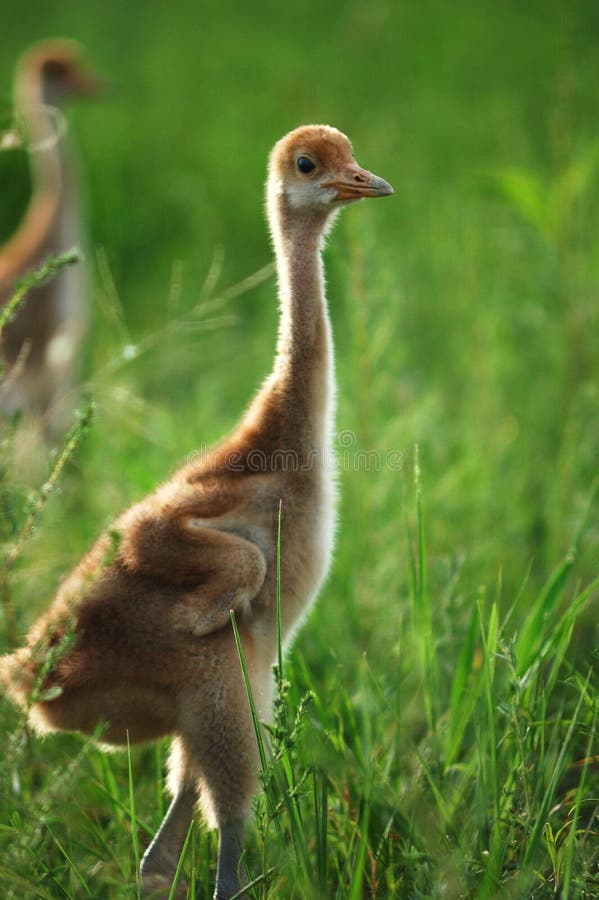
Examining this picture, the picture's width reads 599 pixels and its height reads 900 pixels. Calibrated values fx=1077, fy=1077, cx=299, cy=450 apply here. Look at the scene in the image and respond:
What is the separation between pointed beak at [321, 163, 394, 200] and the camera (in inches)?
94.7

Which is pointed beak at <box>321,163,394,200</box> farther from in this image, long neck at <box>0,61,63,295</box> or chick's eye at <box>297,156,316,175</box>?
long neck at <box>0,61,63,295</box>

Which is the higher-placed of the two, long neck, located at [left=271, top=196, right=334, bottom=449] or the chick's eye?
the chick's eye

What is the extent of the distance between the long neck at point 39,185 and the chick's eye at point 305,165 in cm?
217

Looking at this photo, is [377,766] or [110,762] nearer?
[377,766]

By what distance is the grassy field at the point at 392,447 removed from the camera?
2012 millimetres

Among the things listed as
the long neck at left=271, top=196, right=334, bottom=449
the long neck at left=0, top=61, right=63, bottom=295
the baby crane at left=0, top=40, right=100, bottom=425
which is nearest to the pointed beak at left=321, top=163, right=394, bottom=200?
the long neck at left=271, top=196, right=334, bottom=449

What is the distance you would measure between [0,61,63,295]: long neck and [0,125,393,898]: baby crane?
227 centimetres

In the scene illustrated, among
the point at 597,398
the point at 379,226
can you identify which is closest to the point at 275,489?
the point at 597,398

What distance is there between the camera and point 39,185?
17.7ft

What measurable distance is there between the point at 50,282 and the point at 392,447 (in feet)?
6.13

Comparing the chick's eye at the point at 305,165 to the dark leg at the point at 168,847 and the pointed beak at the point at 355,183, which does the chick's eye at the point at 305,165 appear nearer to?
the pointed beak at the point at 355,183

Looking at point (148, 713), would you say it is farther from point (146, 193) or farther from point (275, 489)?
point (146, 193)

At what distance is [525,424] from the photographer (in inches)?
166

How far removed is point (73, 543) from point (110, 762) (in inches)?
41.0
